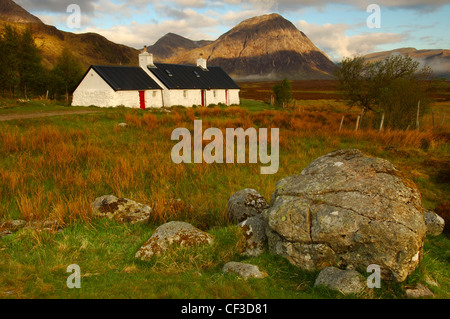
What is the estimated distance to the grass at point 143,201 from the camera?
4285 mm

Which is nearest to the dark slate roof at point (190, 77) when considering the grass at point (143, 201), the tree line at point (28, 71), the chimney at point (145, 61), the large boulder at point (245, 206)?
the chimney at point (145, 61)

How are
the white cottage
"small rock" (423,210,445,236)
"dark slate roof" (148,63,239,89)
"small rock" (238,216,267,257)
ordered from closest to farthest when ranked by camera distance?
"small rock" (238,216,267,257) < "small rock" (423,210,445,236) < the white cottage < "dark slate roof" (148,63,239,89)

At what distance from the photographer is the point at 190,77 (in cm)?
4334

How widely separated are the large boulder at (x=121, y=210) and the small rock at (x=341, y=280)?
14.0 feet

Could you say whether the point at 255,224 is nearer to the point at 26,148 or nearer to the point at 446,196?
the point at 446,196

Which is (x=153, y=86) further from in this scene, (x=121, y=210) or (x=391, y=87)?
(x=121, y=210)

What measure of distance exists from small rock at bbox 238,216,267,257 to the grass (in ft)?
0.63

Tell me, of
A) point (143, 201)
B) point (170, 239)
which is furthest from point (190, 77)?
point (170, 239)

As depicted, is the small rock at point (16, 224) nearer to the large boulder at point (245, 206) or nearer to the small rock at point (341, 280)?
the large boulder at point (245, 206)

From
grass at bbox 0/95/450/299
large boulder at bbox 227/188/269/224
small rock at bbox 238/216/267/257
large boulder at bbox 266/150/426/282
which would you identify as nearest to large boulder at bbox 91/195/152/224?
grass at bbox 0/95/450/299

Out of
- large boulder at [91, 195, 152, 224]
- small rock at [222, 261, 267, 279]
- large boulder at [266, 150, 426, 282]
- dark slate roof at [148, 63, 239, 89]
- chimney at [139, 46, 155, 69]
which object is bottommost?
small rock at [222, 261, 267, 279]

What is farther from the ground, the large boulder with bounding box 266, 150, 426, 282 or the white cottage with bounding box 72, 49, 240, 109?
the white cottage with bounding box 72, 49, 240, 109

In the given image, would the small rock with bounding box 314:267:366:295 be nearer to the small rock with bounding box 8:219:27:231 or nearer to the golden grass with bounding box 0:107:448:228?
the golden grass with bounding box 0:107:448:228

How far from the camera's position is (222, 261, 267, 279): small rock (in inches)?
179
